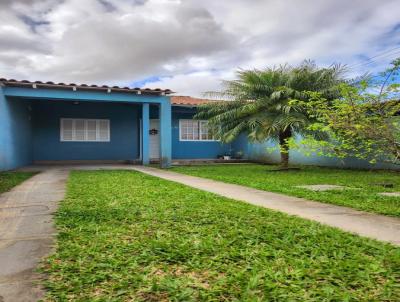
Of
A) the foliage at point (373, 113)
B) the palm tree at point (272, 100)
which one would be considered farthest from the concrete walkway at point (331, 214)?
the palm tree at point (272, 100)

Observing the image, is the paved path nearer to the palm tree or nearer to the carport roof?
the carport roof

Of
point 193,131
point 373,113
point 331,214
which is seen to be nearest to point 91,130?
point 193,131

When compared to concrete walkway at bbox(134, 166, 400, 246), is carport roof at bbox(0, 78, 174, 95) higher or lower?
higher

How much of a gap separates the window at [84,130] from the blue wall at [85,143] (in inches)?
7.1

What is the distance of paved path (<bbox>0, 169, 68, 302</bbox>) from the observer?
8.56 ft

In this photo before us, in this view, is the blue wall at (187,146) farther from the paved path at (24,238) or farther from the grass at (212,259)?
the grass at (212,259)

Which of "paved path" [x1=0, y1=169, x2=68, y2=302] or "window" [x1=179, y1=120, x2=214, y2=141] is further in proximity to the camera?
"window" [x1=179, y1=120, x2=214, y2=141]

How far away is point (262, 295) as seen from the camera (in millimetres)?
2475

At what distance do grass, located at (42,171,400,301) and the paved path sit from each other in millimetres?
148

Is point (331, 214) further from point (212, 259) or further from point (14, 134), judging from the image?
point (14, 134)

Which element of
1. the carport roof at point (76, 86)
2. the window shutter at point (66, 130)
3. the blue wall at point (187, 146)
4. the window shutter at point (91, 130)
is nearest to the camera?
the carport roof at point (76, 86)

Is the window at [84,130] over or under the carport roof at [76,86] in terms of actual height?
under

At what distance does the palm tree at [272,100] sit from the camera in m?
12.1

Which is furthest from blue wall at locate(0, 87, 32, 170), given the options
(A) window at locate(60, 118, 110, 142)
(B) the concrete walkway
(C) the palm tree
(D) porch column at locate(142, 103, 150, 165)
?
(B) the concrete walkway
